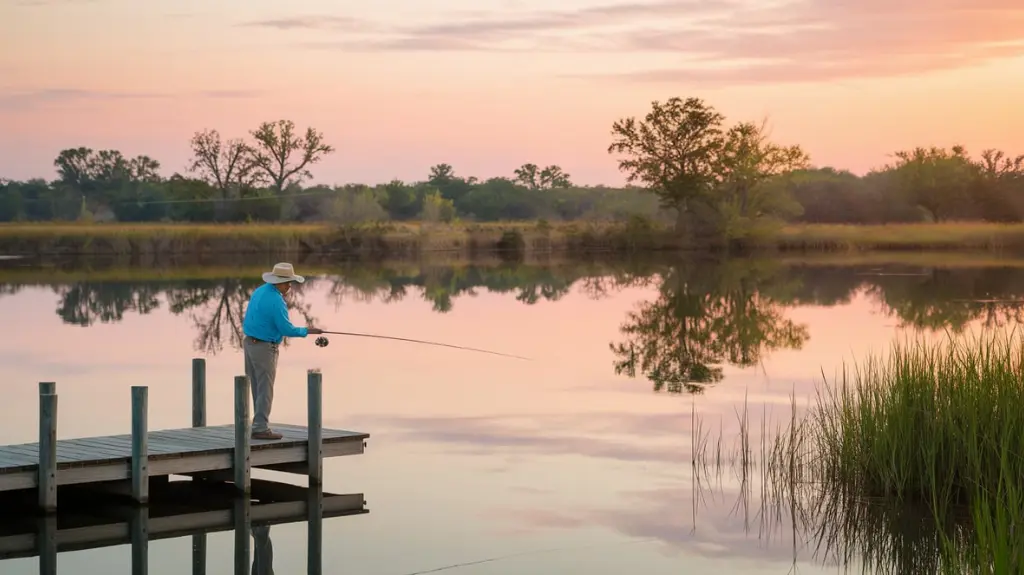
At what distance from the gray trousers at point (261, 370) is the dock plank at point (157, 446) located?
0.35 metres

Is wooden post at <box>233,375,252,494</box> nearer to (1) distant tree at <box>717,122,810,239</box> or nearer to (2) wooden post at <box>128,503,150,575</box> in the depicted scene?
(2) wooden post at <box>128,503,150,575</box>

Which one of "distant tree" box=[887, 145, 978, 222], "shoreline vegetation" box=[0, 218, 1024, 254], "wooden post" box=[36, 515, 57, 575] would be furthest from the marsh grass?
"distant tree" box=[887, 145, 978, 222]

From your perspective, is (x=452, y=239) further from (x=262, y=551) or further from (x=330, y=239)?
(x=262, y=551)

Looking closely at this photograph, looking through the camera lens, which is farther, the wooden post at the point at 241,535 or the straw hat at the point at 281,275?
the straw hat at the point at 281,275

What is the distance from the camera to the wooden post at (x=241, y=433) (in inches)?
476

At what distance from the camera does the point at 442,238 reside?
70.0 metres

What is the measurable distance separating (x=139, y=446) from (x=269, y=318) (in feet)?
5.36

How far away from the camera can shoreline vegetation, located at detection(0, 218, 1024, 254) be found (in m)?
62.5

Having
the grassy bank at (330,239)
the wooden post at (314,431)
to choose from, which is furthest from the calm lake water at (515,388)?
the grassy bank at (330,239)

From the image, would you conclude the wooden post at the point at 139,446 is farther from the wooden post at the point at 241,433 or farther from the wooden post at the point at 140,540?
the wooden post at the point at 241,433

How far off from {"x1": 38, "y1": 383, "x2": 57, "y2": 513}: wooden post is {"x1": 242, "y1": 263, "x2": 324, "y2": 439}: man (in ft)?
5.99

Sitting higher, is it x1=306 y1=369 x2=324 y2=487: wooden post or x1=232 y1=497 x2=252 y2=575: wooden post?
x1=306 y1=369 x2=324 y2=487: wooden post

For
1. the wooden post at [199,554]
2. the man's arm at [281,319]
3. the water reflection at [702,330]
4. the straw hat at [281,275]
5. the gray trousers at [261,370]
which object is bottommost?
the wooden post at [199,554]

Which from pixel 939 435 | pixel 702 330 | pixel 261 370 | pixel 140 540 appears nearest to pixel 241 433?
pixel 261 370
